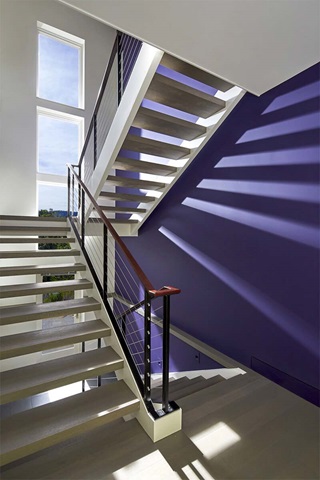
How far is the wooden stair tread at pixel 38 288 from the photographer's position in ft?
7.52

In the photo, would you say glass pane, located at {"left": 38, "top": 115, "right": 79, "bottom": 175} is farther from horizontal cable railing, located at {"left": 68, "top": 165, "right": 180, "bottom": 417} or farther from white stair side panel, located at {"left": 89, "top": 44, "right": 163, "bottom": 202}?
white stair side panel, located at {"left": 89, "top": 44, "right": 163, "bottom": 202}

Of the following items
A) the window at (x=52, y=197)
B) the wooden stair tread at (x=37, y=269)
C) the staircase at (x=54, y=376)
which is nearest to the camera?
the staircase at (x=54, y=376)

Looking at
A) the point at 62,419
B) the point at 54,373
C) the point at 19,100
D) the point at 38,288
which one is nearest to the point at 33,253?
the point at 38,288

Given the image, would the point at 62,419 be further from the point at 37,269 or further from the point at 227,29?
the point at 227,29

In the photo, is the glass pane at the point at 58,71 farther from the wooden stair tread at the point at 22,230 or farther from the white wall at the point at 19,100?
the wooden stair tread at the point at 22,230

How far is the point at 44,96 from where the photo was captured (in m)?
4.96

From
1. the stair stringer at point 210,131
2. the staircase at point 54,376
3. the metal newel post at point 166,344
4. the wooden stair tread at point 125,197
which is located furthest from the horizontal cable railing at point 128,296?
the stair stringer at point 210,131

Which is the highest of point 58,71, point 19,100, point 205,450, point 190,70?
point 58,71

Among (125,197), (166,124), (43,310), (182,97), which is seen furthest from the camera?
(125,197)

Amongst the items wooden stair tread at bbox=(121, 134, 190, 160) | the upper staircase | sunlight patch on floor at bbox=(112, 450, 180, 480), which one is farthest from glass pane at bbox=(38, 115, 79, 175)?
sunlight patch on floor at bbox=(112, 450, 180, 480)

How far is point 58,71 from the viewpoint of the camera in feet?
17.0

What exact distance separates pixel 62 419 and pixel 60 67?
5.93 meters

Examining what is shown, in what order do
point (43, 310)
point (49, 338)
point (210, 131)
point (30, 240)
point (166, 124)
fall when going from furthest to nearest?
point (30, 240) < point (210, 131) < point (166, 124) < point (43, 310) < point (49, 338)

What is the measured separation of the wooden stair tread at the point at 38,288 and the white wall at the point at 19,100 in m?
2.58
